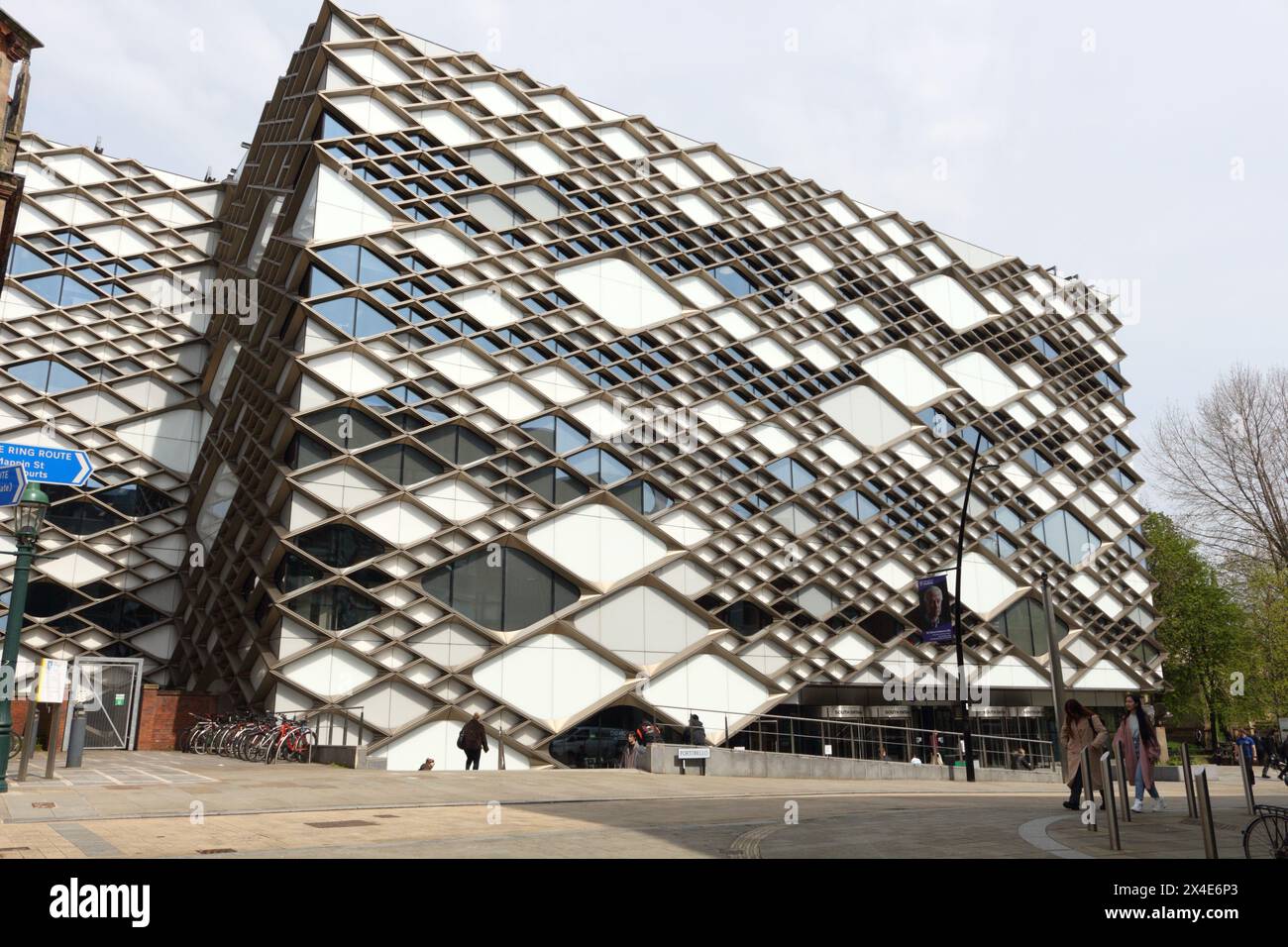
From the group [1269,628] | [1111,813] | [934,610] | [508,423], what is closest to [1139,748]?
[1111,813]

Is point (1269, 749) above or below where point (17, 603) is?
below

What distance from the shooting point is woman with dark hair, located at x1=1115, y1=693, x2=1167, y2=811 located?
1445 cm

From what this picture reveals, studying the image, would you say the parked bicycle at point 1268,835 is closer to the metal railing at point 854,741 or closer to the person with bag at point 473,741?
the person with bag at point 473,741

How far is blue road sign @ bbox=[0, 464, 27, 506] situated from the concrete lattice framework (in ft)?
44.6

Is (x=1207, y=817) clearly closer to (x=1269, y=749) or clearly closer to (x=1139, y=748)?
(x=1139, y=748)

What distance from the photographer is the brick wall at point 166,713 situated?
2953cm

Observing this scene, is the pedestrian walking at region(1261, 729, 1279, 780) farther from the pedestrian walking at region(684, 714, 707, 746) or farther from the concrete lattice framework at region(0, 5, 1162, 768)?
the pedestrian walking at region(684, 714, 707, 746)

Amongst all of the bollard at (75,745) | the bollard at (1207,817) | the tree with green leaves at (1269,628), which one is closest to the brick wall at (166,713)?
the bollard at (75,745)

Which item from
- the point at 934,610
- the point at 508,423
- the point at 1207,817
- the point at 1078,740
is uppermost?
the point at 508,423

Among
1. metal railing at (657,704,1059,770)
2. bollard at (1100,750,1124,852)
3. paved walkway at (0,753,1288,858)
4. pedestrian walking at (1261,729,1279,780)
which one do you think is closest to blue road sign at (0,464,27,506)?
paved walkway at (0,753,1288,858)

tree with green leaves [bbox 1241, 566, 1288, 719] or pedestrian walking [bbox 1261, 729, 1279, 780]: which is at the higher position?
tree with green leaves [bbox 1241, 566, 1288, 719]

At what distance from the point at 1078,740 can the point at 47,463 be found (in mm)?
15978

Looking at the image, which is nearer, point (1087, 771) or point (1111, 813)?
point (1111, 813)

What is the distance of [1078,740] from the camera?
13906 millimetres
